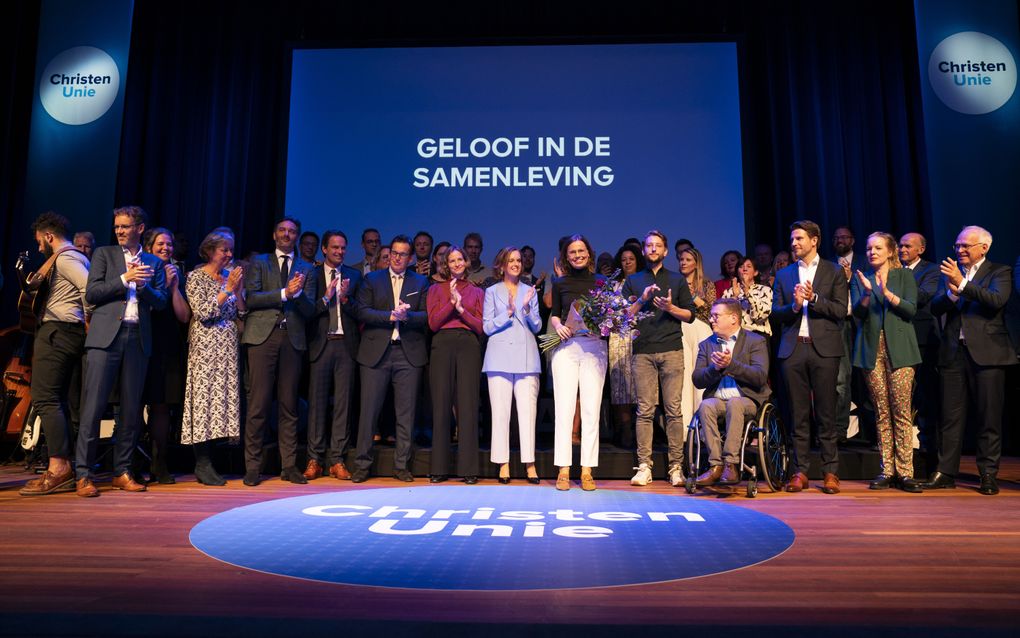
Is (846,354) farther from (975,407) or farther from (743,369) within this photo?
(743,369)

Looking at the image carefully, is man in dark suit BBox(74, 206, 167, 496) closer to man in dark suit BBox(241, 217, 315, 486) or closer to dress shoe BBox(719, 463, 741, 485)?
man in dark suit BBox(241, 217, 315, 486)

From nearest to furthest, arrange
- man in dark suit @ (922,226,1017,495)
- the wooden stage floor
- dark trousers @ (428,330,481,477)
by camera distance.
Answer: the wooden stage floor
man in dark suit @ (922,226,1017,495)
dark trousers @ (428,330,481,477)

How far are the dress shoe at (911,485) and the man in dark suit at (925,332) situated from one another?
2.20 feet

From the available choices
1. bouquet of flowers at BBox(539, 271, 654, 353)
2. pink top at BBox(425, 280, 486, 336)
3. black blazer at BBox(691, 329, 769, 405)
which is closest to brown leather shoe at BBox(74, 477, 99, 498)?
pink top at BBox(425, 280, 486, 336)

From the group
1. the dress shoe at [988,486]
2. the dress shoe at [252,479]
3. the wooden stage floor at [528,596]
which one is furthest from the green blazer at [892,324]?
the dress shoe at [252,479]

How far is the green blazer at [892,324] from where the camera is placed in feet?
15.1

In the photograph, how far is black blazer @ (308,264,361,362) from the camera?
5.07 metres

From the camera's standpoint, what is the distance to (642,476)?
4.91 metres

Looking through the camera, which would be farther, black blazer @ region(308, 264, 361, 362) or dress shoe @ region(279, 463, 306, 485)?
black blazer @ region(308, 264, 361, 362)

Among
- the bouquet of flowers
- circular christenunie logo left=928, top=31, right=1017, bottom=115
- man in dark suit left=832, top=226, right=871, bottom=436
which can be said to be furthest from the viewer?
circular christenunie logo left=928, top=31, right=1017, bottom=115

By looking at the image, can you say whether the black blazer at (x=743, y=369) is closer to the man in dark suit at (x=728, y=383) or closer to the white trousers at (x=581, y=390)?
the man in dark suit at (x=728, y=383)

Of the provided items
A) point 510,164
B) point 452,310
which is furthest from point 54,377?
point 510,164

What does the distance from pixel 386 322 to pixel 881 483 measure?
3.61 meters

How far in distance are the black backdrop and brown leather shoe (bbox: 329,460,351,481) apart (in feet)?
11.2
